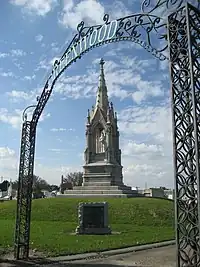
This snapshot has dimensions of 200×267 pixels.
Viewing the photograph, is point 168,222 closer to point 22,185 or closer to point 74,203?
point 74,203

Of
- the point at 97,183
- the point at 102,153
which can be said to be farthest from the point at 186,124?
the point at 102,153

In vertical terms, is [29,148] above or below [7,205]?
above

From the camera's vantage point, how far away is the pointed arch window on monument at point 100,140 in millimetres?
47281

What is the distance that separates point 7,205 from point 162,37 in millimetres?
32706

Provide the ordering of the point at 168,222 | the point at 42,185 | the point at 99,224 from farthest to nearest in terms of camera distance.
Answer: the point at 42,185, the point at 168,222, the point at 99,224

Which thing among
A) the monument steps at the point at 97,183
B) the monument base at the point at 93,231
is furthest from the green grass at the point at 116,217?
the monument steps at the point at 97,183

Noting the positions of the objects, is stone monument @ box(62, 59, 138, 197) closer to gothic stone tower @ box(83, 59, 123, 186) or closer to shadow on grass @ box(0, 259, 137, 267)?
gothic stone tower @ box(83, 59, 123, 186)

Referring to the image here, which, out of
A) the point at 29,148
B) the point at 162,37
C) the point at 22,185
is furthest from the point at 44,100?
the point at 162,37

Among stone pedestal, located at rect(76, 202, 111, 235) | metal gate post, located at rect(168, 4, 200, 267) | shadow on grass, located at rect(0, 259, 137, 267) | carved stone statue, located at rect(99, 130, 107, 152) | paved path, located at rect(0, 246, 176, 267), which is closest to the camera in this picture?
metal gate post, located at rect(168, 4, 200, 267)

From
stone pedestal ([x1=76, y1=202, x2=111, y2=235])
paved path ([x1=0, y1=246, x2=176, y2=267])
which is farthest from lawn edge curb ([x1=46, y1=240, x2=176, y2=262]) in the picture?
stone pedestal ([x1=76, y1=202, x2=111, y2=235])

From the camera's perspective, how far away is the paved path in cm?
977

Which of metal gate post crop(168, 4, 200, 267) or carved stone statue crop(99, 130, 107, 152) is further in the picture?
carved stone statue crop(99, 130, 107, 152)

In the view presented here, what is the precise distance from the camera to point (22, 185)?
11453 mm

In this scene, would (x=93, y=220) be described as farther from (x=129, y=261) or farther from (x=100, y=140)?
(x=100, y=140)
